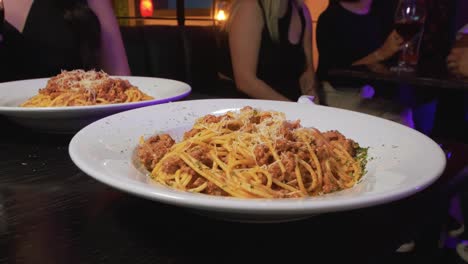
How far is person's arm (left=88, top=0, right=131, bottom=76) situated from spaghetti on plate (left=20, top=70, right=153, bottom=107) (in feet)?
A: 6.85

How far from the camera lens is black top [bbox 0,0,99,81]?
2.89 metres

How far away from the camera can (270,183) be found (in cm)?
75

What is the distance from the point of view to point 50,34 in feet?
9.86

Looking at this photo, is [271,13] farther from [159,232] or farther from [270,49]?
[159,232]

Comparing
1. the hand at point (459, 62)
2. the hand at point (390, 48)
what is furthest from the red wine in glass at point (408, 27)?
the hand at point (390, 48)

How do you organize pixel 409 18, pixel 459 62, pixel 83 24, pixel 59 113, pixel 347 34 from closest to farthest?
pixel 59 113, pixel 409 18, pixel 459 62, pixel 83 24, pixel 347 34

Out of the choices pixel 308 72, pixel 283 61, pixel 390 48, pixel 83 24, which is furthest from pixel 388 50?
pixel 83 24

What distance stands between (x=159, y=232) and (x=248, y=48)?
2869 millimetres

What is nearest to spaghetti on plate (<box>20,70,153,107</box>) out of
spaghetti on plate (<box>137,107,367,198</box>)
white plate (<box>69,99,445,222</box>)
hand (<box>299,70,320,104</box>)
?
white plate (<box>69,99,445,222</box>)

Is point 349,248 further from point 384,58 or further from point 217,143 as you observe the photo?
point 384,58

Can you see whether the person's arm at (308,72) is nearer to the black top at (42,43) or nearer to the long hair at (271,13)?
the long hair at (271,13)

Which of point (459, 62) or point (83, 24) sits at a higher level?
point (83, 24)

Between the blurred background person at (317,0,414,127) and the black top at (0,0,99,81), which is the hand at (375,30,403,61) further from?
the black top at (0,0,99,81)

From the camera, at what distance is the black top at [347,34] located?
3.90 meters
